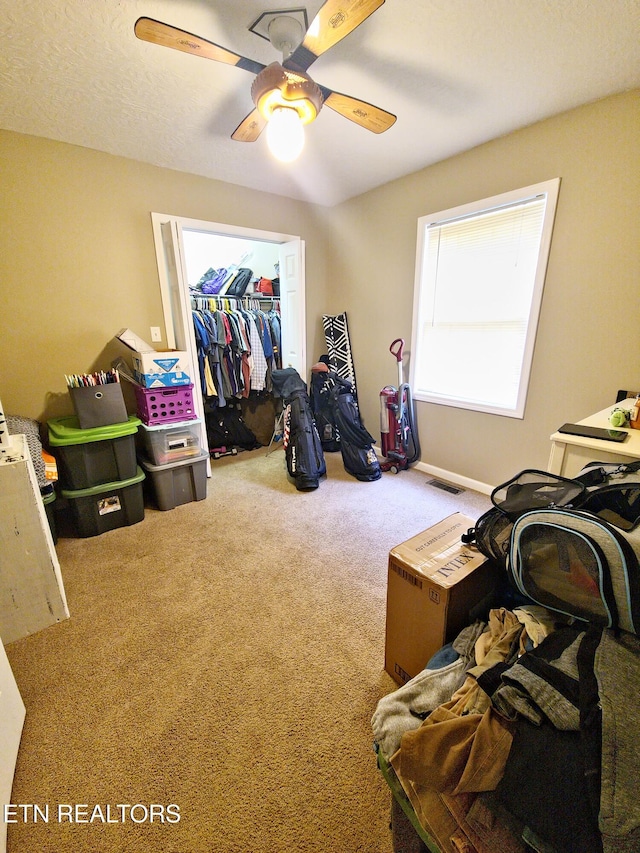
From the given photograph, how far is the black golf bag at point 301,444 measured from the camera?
9.43 ft

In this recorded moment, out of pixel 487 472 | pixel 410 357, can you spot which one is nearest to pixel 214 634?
pixel 487 472

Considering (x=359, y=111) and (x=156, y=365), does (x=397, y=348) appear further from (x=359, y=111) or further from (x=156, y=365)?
(x=156, y=365)

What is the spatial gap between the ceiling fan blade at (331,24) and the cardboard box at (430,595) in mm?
1762

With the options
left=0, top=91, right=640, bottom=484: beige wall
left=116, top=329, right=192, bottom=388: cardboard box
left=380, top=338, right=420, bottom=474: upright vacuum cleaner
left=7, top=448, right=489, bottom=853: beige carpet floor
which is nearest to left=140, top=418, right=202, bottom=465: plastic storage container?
left=116, top=329, right=192, bottom=388: cardboard box

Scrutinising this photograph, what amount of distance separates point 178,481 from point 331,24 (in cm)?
258

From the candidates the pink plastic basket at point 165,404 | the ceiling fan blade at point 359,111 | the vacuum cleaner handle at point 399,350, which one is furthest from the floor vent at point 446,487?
the ceiling fan blade at point 359,111

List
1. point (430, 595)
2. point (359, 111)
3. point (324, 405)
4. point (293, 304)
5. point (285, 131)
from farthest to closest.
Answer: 1. point (324, 405)
2. point (293, 304)
3. point (359, 111)
4. point (285, 131)
5. point (430, 595)

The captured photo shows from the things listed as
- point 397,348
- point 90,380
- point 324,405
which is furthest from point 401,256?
point 90,380

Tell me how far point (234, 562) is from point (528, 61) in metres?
2.96

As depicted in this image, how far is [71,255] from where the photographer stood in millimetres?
2412

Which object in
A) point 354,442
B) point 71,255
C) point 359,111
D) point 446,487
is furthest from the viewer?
point 354,442

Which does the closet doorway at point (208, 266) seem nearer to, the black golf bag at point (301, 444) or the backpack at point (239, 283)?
the backpack at point (239, 283)

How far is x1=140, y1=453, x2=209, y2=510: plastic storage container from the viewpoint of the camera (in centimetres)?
252

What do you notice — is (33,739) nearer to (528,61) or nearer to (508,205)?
(528,61)
